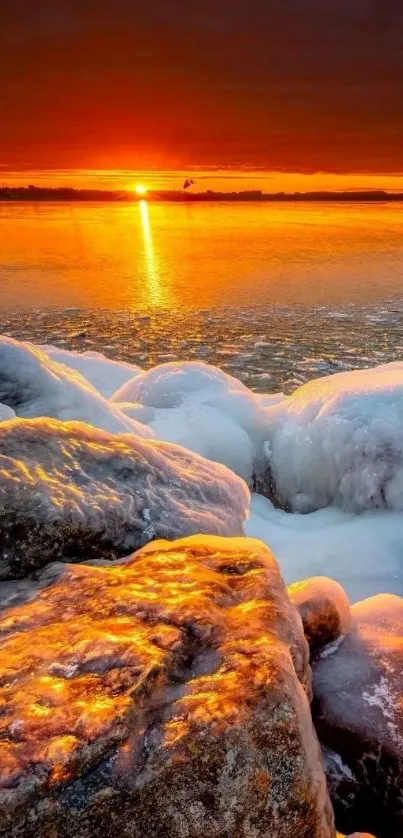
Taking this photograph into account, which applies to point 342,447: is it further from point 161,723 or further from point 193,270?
point 193,270

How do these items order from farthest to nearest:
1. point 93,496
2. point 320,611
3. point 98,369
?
point 98,369, point 93,496, point 320,611

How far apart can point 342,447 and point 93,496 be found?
3.56 metres

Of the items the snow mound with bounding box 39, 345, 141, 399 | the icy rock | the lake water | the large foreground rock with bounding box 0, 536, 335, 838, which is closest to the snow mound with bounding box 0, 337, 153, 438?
→ the icy rock

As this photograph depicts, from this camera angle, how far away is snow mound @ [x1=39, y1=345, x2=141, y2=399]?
9.62m

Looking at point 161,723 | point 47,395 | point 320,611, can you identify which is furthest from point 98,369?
point 161,723

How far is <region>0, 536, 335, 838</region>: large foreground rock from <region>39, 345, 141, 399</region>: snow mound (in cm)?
746

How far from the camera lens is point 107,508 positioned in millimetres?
3020

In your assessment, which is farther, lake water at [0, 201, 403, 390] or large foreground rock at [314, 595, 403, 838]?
lake water at [0, 201, 403, 390]

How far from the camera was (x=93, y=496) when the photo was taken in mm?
3072

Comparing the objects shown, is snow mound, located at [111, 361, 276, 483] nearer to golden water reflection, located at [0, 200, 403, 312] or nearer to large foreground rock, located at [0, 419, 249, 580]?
large foreground rock, located at [0, 419, 249, 580]

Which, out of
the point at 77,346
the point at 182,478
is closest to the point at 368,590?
the point at 182,478

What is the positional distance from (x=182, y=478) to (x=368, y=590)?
193 centimetres

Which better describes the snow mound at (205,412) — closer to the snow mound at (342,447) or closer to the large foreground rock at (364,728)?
the snow mound at (342,447)

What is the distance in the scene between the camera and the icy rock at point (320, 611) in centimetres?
293
